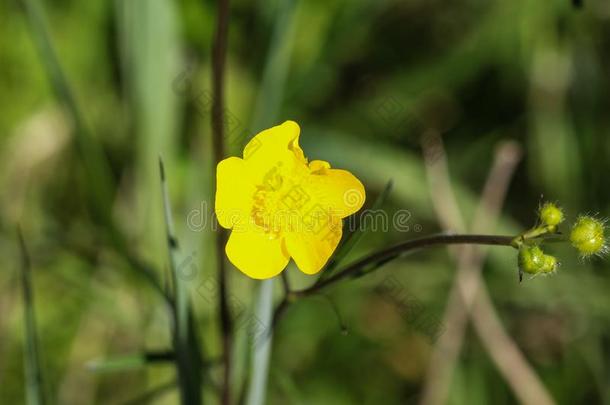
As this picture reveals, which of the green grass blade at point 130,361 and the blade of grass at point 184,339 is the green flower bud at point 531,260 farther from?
the green grass blade at point 130,361

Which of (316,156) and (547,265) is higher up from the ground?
(316,156)

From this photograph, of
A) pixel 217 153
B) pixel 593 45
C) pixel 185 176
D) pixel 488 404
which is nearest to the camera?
pixel 217 153

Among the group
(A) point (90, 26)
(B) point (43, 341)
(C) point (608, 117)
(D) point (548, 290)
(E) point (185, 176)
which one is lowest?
(B) point (43, 341)

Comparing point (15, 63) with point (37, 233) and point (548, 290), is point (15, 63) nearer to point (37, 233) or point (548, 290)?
point (37, 233)

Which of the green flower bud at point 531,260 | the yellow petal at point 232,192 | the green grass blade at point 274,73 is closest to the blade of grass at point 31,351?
the yellow petal at point 232,192

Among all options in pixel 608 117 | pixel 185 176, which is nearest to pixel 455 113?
pixel 608 117

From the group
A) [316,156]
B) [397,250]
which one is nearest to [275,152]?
[397,250]

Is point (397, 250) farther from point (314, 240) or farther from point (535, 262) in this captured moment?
point (535, 262)
